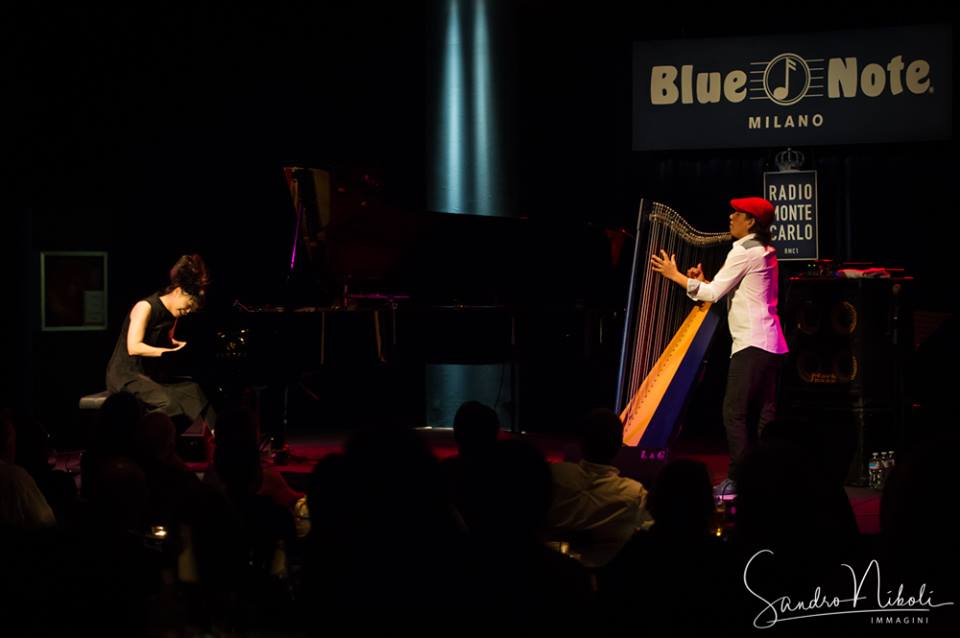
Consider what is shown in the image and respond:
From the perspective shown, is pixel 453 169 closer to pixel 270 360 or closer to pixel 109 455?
pixel 270 360

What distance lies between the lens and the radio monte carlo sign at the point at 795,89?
786 cm

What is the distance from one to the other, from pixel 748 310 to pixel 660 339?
521 millimetres

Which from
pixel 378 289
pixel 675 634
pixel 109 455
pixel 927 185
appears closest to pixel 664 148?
pixel 927 185

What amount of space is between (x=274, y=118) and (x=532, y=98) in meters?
2.18

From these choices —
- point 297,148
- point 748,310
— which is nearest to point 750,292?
point 748,310

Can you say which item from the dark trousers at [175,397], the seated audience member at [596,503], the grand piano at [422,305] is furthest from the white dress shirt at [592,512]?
the dark trousers at [175,397]

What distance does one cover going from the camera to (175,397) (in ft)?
22.3

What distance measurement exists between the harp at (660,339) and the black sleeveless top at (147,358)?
2.98m

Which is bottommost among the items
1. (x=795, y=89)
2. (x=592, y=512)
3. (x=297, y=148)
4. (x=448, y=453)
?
(x=448, y=453)

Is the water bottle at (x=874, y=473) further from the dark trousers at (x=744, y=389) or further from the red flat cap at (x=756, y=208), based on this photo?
the red flat cap at (x=756, y=208)

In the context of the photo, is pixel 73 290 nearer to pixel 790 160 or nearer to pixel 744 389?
pixel 744 389

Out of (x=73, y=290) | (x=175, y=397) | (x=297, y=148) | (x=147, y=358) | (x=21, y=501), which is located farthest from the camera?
(x=297, y=148)

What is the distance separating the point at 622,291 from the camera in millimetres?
7016

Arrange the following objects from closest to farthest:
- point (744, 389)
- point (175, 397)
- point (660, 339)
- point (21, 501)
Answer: point (21, 501) < point (744, 389) < point (660, 339) < point (175, 397)
